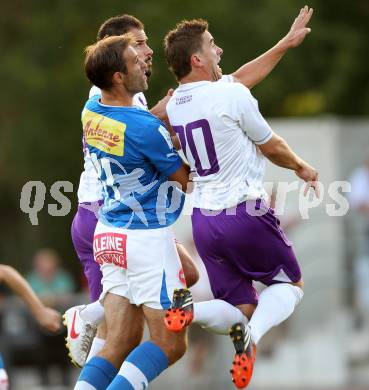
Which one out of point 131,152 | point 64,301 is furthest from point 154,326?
point 64,301

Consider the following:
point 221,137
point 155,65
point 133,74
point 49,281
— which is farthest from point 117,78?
point 155,65

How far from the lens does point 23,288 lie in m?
9.16

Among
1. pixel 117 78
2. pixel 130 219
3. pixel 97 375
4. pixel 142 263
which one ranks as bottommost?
pixel 97 375

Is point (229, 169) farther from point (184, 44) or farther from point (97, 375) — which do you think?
point (97, 375)

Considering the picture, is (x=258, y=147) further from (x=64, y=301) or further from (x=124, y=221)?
(x=64, y=301)

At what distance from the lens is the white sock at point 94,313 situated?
28.0 ft

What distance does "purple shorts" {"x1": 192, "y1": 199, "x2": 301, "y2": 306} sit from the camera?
8195 millimetres

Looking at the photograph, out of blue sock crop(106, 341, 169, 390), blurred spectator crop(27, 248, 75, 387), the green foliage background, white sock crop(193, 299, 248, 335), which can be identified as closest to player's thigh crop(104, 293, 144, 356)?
blue sock crop(106, 341, 169, 390)

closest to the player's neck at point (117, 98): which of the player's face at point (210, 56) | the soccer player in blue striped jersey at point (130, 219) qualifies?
the soccer player in blue striped jersey at point (130, 219)

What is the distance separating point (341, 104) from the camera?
778 inches

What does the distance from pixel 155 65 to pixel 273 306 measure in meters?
10.4

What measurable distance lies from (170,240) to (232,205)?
429 millimetres

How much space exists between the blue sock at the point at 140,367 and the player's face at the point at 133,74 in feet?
4.99

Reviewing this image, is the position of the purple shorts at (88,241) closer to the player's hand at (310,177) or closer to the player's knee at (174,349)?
the player's knee at (174,349)
